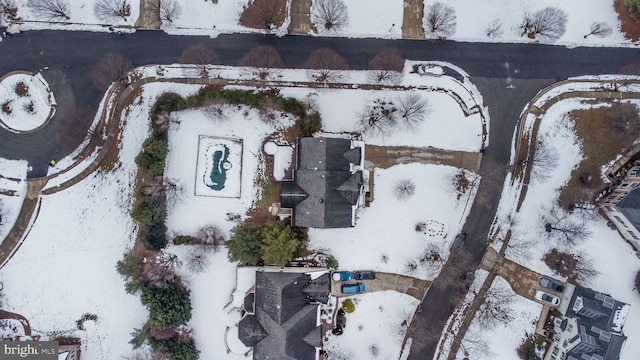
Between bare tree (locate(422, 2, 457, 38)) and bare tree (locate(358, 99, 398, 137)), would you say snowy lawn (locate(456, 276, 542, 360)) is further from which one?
bare tree (locate(422, 2, 457, 38))

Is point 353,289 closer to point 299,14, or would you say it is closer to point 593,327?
point 593,327

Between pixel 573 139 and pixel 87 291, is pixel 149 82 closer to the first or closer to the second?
pixel 87 291

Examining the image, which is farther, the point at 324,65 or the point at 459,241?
the point at 324,65

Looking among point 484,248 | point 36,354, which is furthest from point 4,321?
point 484,248

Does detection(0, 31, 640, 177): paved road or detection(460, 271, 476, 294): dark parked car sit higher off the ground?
detection(0, 31, 640, 177): paved road

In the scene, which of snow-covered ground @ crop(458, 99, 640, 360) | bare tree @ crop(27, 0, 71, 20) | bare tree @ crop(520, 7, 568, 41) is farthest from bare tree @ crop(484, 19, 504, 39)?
bare tree @ crop(27, 0, 71, 20)

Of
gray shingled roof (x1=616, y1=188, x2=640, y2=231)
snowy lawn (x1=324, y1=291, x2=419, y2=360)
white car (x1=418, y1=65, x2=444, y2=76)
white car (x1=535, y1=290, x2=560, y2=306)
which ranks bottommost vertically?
snowy lawn (x1=324, y1=291, x2=419, y2=360)

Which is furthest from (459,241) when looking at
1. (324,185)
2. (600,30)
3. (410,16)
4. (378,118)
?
(600,30)
